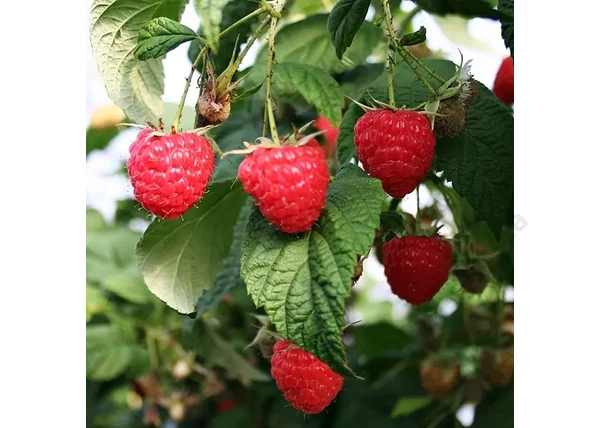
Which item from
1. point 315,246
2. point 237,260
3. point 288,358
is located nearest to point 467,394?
point 237,260

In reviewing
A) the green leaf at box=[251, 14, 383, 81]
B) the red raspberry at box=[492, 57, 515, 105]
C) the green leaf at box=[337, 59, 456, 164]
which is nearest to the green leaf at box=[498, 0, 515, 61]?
the green leaf at box=[337, 59, 456, 164]

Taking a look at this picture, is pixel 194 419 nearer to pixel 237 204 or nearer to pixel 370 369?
pixel 370 369

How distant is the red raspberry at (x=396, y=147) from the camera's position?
752 mm

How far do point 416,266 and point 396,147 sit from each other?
20cm

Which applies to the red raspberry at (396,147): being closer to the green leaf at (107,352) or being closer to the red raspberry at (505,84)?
the red raspberry at (505,84)

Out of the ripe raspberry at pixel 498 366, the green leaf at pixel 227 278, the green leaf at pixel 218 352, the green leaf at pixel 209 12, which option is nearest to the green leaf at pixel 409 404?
the ripe raspberry at pixel 498 366

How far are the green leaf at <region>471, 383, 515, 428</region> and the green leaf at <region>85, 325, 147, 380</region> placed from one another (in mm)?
681

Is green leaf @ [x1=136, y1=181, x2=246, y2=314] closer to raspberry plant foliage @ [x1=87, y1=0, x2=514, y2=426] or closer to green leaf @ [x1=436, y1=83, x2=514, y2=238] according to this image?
raspberry plant foliage @ [x1=87, y1=0, x2=514, y2=426]

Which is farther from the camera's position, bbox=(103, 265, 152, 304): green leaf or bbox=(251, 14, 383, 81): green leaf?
bbox=(103, 265, 152, 304): green leaf

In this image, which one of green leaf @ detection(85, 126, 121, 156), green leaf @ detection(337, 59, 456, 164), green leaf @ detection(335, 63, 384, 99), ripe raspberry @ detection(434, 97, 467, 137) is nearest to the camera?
ripe raspberry @ detection(434, 97, 467, 137)

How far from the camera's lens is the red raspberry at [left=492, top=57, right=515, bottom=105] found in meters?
1.05

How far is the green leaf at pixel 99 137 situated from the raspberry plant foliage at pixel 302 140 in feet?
1.71

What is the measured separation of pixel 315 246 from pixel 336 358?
106 mm

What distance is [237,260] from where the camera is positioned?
1.07 metres
